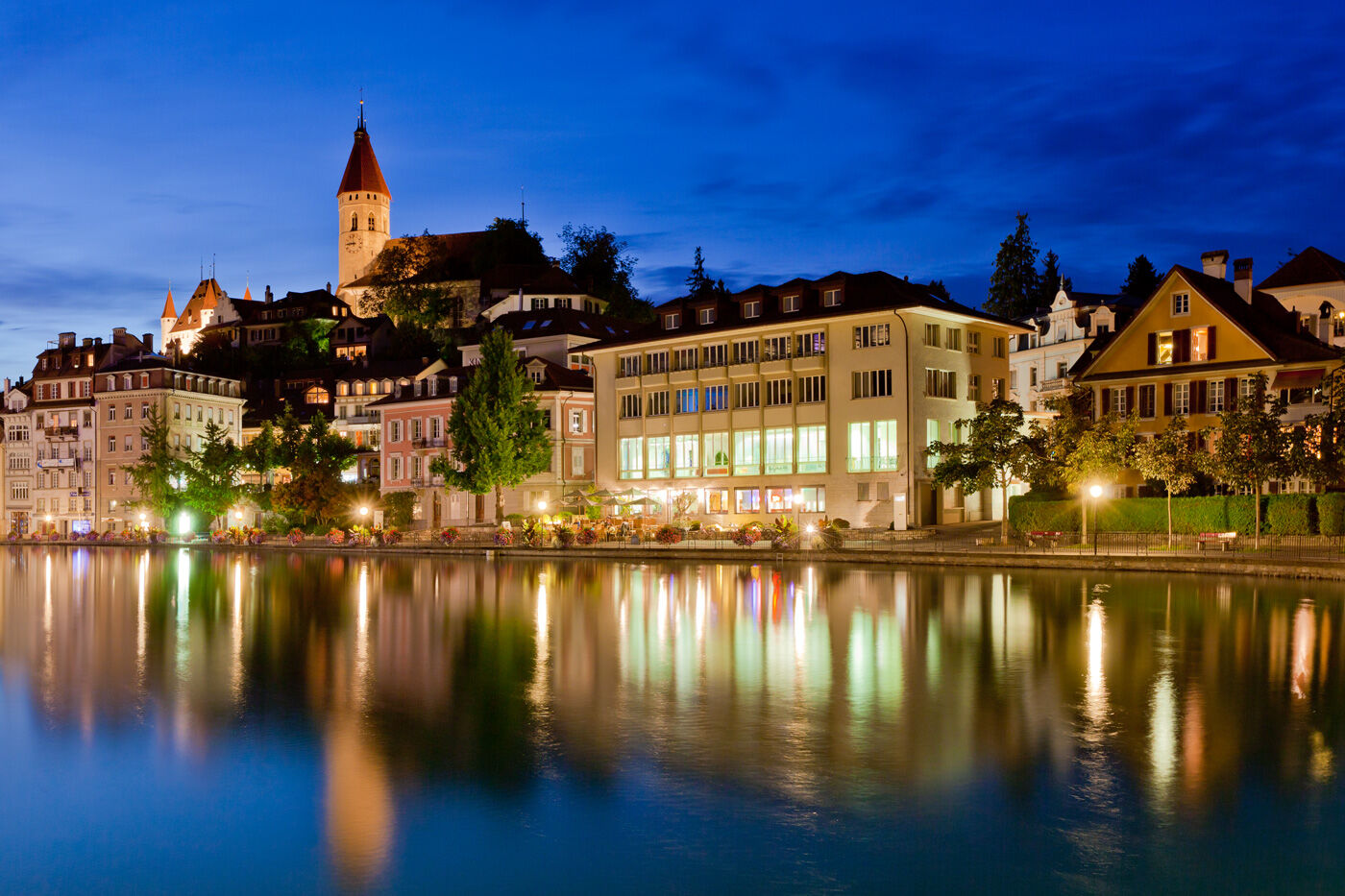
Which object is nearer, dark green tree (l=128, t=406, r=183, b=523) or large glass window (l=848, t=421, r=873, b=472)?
large glass window (l=848, t=421, r=873, b=472)

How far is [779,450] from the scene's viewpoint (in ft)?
239

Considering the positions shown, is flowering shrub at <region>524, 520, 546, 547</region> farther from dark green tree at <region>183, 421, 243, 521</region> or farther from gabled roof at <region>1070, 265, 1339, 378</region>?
dark green tree at <region>183, 421, 243, 521</region>

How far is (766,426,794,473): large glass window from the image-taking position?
7206 cm

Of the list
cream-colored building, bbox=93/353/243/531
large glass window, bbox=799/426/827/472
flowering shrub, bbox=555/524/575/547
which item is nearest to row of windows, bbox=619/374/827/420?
large glass window, bbox=799/426/827/472

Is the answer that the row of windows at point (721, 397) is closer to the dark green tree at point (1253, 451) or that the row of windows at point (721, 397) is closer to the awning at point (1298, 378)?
the awning at point (1298, 378)

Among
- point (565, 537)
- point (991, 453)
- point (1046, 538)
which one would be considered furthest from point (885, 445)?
point (565, 537)

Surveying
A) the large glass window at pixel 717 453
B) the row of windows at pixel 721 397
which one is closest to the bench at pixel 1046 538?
the row of windows at pixel 721 397

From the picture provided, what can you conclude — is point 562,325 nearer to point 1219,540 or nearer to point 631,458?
point 631,458

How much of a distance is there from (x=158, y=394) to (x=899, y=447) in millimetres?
73047

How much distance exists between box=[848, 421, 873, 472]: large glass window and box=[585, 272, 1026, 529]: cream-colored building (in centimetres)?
8

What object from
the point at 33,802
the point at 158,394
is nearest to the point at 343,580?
the point at 33,802

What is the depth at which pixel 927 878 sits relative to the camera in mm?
11023

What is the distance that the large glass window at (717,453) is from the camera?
74938mm

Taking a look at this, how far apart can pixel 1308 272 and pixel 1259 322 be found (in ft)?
63.2
